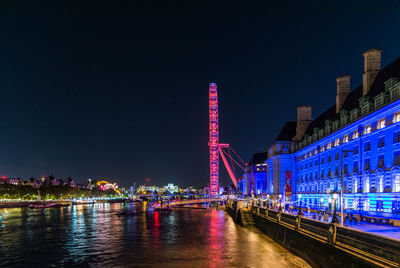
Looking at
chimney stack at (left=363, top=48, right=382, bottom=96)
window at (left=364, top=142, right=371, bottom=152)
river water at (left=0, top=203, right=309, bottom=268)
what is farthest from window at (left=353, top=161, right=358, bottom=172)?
river water at (left=0, top=203, right=309, bottom=268)

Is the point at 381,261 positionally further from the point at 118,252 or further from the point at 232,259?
the point at 118,252

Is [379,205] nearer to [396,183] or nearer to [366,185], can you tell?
[396,183]

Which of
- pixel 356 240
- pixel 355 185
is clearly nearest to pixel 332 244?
pixel 356 240

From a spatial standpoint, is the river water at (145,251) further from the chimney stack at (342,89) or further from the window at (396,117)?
the chimney stack at (342,89)

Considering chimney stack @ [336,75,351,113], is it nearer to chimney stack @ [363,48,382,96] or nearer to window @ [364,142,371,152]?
chimney stack @ [363,48,382,96]

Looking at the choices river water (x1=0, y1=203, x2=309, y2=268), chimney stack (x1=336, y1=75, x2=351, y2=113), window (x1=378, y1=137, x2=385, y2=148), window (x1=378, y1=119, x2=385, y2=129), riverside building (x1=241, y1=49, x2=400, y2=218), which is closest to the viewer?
river water (x1=0, y1=203, x2=309, y2=268)

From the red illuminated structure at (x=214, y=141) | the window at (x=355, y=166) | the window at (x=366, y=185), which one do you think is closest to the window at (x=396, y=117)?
the window at (x=366, y=185)

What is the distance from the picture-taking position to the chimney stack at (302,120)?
9362cm

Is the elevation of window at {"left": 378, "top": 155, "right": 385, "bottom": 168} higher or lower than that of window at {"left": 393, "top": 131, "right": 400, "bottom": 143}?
lower

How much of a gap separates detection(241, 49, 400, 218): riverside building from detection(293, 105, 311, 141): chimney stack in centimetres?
787

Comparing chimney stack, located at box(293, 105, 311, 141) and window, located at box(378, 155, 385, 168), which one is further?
chimney stack, located at box(293, 105, 311, 141)

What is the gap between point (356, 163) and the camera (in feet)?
163

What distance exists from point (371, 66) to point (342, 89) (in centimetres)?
1385

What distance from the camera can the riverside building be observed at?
40250 mm
